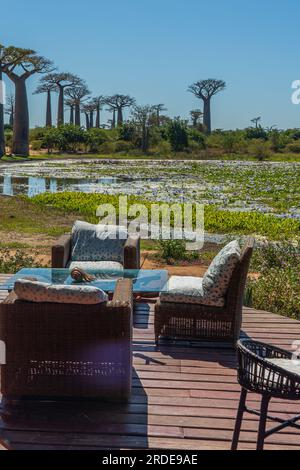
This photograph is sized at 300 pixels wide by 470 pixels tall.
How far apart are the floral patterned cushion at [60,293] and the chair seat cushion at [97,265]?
6.47 feet

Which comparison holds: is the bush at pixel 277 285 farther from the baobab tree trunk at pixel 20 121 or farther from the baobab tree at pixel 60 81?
the baobab tree at pixel 60 81

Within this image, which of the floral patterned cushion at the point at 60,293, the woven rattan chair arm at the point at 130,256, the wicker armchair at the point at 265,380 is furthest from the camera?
the woven rattan chair arm at the point at 130,256

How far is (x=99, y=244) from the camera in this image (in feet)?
18.1

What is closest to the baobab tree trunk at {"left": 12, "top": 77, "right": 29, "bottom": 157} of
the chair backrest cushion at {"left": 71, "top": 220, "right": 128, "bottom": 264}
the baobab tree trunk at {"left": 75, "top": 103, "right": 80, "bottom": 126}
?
the baobab tree trunk at {"left": 75, "top": 103, "right": 80, "bottom": 126}

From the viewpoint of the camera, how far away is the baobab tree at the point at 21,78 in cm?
3844

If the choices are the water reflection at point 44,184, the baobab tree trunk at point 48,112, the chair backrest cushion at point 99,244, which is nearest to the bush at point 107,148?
the baobab tree trunk at point 48,112

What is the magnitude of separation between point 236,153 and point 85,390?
44999 millimetres

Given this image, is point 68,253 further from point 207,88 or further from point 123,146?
point 207,88

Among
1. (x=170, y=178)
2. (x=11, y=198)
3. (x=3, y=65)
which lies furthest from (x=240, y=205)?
(x=3, y=65)

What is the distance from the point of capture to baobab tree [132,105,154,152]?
48.2 meters

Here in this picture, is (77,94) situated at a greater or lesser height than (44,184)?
greater

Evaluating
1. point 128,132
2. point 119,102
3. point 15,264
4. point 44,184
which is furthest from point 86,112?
point 15,264

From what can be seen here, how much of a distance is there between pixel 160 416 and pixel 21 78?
40.4 metres

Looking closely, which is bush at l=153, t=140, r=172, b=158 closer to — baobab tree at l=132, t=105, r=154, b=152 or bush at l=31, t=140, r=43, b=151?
baobab tree at l=132, t=105, r=154, b=152
